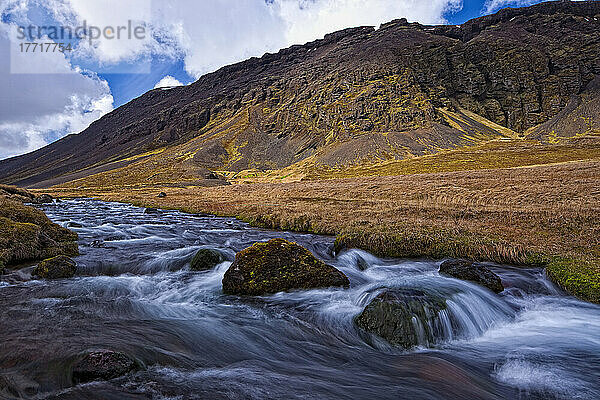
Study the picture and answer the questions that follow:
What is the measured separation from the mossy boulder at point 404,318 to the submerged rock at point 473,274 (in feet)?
9.90

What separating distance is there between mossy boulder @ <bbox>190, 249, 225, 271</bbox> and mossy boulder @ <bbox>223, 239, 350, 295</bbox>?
3.20m

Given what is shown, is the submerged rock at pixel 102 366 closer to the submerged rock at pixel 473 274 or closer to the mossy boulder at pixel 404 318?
the mossy boulder at pixel 404 318

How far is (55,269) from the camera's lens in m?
11.1

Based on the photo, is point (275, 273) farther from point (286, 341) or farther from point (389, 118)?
point (389, 118)

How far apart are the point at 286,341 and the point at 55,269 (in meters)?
8.65

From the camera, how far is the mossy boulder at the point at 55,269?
10828 millimetres

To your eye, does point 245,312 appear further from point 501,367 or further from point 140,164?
point 140,164

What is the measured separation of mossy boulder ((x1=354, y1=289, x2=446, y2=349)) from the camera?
7.11m

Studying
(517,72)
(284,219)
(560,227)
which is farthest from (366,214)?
(517,72)

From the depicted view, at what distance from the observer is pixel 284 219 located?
2327 centimetres

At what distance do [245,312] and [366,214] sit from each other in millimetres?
14811

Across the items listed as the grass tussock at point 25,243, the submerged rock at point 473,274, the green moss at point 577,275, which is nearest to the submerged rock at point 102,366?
the grass tussock at point 25,243

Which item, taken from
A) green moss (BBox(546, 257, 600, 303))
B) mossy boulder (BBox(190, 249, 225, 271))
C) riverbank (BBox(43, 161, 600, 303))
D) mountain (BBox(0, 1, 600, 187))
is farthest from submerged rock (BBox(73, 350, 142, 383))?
mountain (BBox(0, 1, 600, 187))

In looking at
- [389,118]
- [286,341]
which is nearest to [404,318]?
[286,341]
